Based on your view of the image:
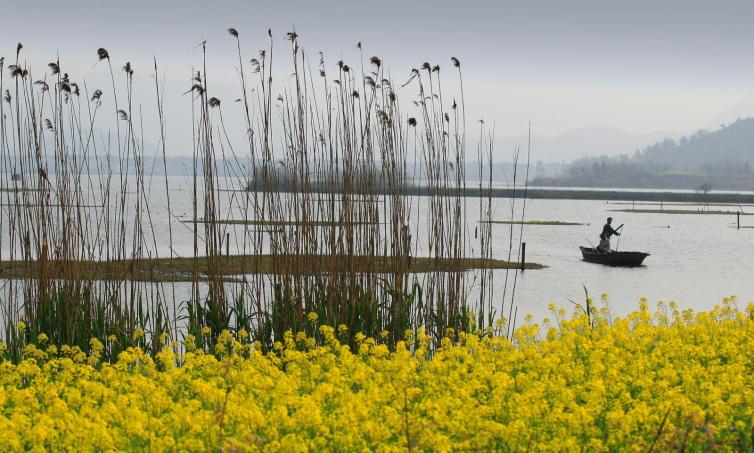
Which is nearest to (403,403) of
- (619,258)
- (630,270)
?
(619,258)

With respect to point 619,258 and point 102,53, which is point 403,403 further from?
point 619,258

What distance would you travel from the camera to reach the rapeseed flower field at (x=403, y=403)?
4922 millimetres

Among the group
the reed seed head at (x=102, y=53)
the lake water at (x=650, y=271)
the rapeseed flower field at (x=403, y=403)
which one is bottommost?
the lake water at (x=650, y=271)

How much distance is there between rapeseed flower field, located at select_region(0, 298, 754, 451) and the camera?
4.92m

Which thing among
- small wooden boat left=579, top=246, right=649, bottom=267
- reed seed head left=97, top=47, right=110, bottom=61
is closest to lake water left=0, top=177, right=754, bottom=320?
small wooden boat left=579, top=246, right=649, bottom=267

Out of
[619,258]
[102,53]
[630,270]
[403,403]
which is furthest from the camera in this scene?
[630,270]

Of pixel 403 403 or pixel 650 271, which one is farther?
pixel 650 271

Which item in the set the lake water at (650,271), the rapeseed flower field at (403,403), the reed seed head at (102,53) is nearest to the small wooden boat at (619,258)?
the lake water at (650,271)

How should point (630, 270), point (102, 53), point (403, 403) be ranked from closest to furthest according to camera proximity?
point (403, 403) < point (102, 53) < point (630, 270)

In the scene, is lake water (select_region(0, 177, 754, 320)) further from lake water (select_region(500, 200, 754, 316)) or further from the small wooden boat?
the small wooden boat

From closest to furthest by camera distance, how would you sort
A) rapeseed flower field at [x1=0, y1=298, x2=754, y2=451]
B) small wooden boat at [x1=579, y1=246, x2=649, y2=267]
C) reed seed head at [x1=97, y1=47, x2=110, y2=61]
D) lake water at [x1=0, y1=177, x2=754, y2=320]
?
rapeseed flower field at [x1=0, y1=298, x2=754, y2=451], reed seed head at [x1=97, y1=47, x2=110, y2=61], lake water at [x1=0, y1=177, x2=754, y2=320], small wooden boat at [x1=579, y1=246, x2=649, y2=267]

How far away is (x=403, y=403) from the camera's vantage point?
5.80 metres

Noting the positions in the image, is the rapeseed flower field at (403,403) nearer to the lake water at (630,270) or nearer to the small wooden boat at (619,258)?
the lake water at (630,270)

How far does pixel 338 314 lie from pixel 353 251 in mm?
605
